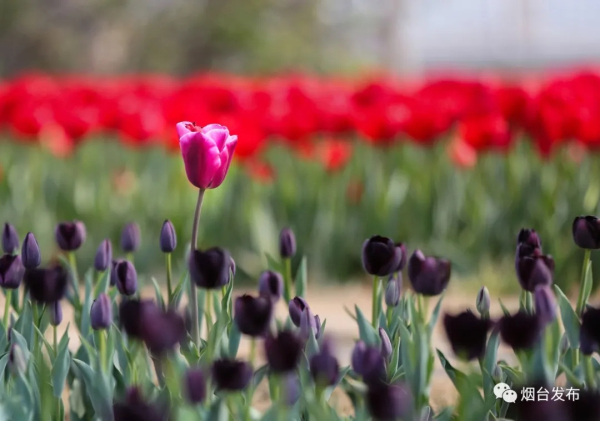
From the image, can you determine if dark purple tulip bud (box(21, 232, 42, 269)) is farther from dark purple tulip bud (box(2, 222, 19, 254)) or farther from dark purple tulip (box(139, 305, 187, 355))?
dark purple tulip (box(139, 305, 187, 355))

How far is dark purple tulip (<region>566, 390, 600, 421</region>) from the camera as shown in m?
0.85

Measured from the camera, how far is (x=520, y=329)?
0.98 m

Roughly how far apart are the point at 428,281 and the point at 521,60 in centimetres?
1823

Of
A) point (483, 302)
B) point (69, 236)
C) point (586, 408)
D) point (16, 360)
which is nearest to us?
point (586, 408)

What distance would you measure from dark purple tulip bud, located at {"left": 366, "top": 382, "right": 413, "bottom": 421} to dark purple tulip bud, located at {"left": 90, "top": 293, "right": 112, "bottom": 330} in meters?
0.42

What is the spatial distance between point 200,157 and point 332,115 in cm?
280

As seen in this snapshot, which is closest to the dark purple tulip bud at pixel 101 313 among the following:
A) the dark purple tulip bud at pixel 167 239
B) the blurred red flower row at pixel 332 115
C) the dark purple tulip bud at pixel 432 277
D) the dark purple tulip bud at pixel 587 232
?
the dark purple tulip bud at pixel 167 239

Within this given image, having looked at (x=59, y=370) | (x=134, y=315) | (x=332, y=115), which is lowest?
(x=59, y=370)

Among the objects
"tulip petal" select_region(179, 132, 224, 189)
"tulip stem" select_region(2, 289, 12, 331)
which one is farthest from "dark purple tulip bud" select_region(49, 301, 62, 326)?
"tulip petal" select_region(179, 132, 224, 189)

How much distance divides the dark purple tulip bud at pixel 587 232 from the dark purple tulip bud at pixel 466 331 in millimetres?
322

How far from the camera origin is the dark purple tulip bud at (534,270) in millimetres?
1123

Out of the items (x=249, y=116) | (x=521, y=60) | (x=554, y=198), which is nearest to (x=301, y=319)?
(x=554, y=198)

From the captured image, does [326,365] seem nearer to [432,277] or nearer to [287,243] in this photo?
[432,277]

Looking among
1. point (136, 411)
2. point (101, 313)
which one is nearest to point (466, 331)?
point (136, 411)
